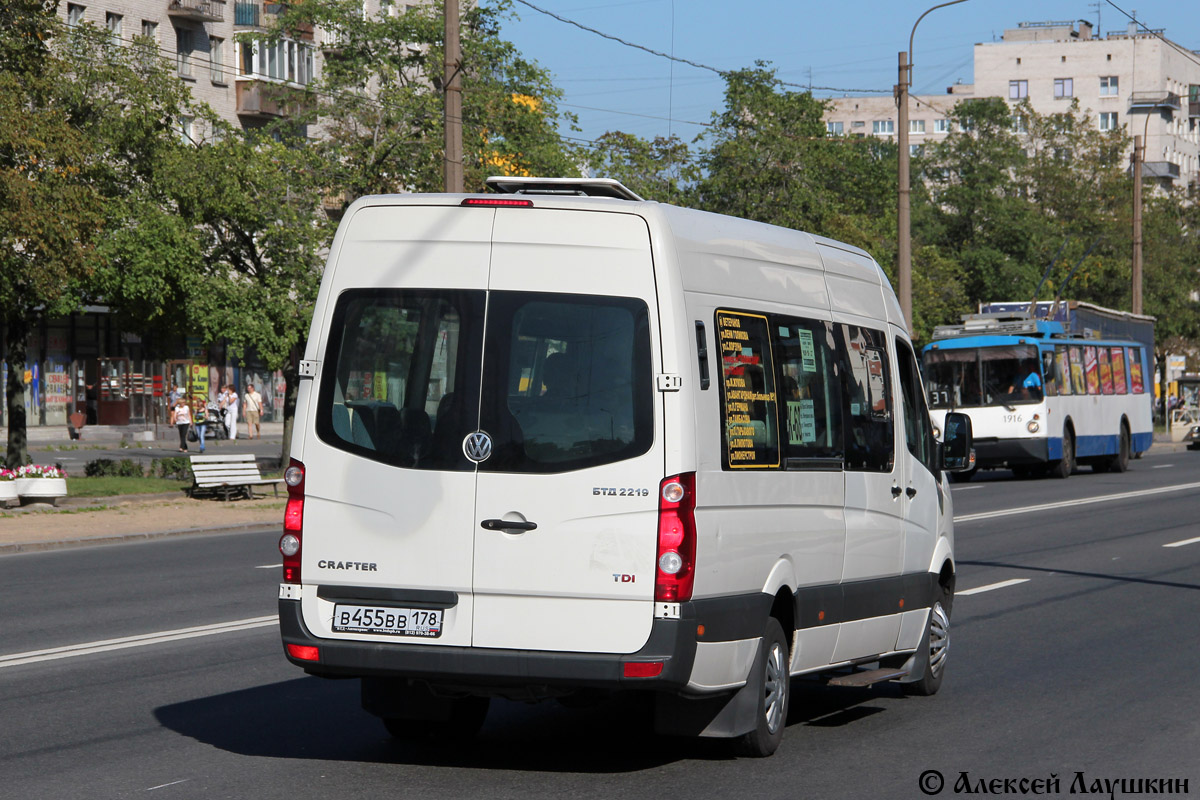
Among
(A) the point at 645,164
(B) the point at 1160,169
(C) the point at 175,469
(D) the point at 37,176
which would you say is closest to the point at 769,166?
(A) the point at 645,164

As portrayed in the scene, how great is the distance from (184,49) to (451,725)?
56.7 metres

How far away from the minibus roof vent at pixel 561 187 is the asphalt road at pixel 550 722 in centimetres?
253

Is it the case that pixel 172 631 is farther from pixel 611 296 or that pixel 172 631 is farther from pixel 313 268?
pixel 313 268

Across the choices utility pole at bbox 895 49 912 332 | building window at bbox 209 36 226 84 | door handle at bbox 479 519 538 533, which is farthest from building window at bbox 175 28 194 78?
door handle at bbox 479 519 538 533

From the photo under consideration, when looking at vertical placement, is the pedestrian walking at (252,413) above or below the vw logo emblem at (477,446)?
below

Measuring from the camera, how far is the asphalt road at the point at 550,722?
22.7 feet

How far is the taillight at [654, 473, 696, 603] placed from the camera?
6602mm

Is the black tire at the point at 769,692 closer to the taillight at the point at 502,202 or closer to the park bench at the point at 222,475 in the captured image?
the taillight at the point at 502,202

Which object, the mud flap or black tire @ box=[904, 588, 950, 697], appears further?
black tire @ box=[904, 588, 950, 697]

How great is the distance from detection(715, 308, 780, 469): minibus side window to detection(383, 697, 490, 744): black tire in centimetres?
175

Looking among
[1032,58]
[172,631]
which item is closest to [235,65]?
[172,631]

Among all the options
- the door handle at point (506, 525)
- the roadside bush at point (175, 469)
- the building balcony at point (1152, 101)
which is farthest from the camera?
the building balcony at point (1152, 101)

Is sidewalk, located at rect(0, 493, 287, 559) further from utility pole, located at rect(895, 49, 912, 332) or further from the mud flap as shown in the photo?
utility pole, located at rect(895, 49, 912, 332)

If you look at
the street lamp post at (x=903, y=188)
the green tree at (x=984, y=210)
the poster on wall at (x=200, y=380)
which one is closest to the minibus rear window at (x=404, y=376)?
the street lamp post at (x=903, y=188)
